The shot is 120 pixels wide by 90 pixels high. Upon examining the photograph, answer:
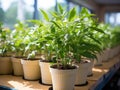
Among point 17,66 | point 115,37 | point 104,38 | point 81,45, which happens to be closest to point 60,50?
point 81,45

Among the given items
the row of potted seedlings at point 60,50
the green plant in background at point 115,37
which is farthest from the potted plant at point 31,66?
the green plant in background at point 115,37

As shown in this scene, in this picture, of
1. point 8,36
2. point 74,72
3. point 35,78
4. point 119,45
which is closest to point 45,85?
point 35,78

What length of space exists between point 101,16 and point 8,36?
850cm

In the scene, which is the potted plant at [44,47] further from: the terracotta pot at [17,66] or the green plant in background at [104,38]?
the green plant in background at [104,38]

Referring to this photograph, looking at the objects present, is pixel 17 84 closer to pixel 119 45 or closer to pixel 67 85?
pixel 67 85

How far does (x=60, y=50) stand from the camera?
51.9 inches

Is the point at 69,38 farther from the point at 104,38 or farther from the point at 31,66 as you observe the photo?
the point at 104,38

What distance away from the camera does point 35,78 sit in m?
1.63

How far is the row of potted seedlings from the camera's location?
1.31 m

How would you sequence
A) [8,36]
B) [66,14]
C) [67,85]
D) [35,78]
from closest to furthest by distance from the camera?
[67,85]
[66,14]
[35,78]
[8,36]

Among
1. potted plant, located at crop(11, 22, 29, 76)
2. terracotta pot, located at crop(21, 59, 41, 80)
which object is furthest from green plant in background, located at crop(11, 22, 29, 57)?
terracotta pot, located at crop(21, 59, 41, 80)

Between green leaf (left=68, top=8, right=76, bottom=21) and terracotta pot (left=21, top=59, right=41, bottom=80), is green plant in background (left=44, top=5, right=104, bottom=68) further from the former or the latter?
terracotta pot (left=21, top=59, right=41, bottom=80)

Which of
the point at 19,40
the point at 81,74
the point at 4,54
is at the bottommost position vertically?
the point at 81,74

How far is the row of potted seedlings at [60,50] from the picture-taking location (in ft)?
4.31
